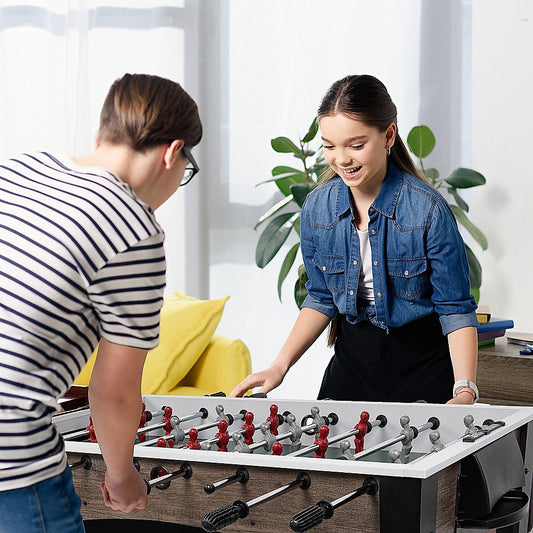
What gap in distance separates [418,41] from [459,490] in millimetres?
2824

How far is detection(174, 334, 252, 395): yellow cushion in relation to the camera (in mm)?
3029

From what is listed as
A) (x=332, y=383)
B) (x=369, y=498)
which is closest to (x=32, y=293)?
(x=369, y=498)

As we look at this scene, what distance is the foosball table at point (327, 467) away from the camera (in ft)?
4.75

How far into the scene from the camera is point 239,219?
14.4 feet

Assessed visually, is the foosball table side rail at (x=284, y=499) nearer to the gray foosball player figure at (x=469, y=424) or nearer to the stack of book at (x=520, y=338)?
the gray foosball player figure at (x=469, y=424)

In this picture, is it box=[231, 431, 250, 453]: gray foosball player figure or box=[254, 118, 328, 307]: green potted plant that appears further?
box=[254, 118, 328, 307]: green potted plant

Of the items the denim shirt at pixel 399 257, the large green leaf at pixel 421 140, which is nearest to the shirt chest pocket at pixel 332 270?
the denim shirt at pixel 399 257

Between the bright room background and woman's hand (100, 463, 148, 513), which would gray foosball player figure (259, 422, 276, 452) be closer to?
woman's hand (100, 463, 148, 513)

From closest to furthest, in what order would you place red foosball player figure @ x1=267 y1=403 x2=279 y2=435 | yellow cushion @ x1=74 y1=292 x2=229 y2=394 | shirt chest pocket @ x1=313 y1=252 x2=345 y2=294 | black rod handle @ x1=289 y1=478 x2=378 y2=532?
1. black rod handle @ x1=289 y1=478 x2=378 y2=532
2. red foosball player figure @ x1=267 y1=403 x2=279 y2=435
3. shirt chest pocket @ x1=313 y1=252 x2=345 y2=294
4. yellow cushion @ x1=74 y1=292 x2=229 y2=394

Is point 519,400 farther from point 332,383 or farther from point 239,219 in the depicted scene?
point 239,219

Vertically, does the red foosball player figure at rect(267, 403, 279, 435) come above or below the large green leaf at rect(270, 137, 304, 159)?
below

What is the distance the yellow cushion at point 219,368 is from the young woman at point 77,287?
179cm

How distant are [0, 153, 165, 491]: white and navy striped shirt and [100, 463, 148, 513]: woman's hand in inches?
4.7

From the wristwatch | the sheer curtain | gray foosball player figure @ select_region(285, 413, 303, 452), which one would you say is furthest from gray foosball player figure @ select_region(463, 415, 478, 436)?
the sheer curtain
